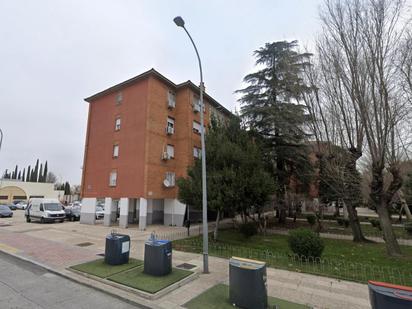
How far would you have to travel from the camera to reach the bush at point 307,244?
8.79 metres

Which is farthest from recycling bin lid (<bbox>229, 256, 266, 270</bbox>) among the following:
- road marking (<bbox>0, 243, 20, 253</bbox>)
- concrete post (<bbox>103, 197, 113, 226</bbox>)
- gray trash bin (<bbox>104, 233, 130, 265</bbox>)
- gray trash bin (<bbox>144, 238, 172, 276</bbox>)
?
concrete post (<bbox>103, 197, 113, 226</bbox>)

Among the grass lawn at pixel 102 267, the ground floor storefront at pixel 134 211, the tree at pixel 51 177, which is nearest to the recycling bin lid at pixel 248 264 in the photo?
the grass lawn at pixel 102 267

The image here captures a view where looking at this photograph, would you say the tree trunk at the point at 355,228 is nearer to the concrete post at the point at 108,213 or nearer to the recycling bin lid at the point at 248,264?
the recycling bin lid at the point at 248,264

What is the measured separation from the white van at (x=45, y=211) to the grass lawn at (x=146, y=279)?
20.7 metres

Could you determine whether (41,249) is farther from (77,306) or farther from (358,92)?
(358,92)

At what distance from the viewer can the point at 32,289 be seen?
20.2ft

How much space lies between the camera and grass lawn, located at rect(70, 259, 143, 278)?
23.6 feet

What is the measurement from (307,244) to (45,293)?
8.51 metres

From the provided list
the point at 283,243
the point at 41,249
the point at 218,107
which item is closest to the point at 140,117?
the point at 218,107

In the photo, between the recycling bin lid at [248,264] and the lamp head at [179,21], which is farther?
the lamp head at [179,21]

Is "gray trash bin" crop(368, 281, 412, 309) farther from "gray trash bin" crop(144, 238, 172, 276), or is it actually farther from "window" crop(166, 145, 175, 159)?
"window" crop(166, 145, 175, 159)

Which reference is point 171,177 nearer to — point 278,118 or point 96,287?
point 278,118

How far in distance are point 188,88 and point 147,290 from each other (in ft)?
67.6

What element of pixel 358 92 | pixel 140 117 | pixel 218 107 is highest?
pixel 218 107
